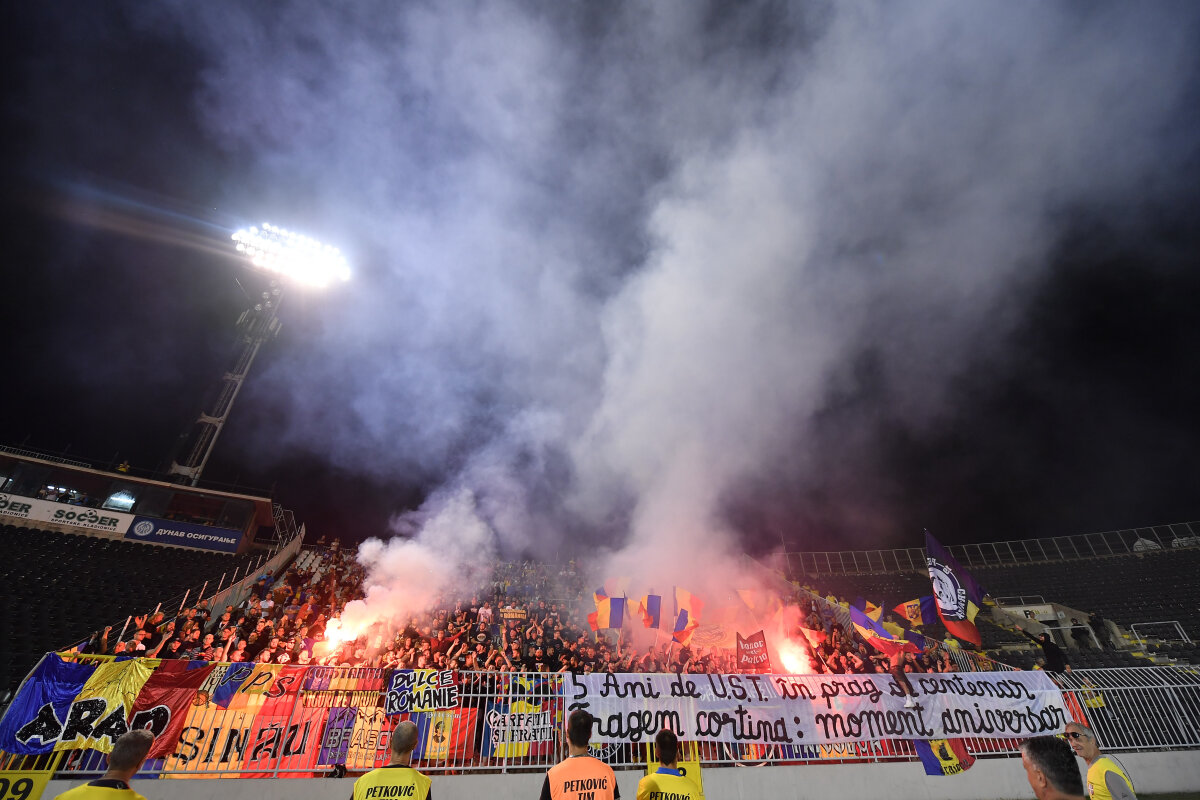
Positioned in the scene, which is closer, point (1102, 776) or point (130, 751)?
point (130, 751)

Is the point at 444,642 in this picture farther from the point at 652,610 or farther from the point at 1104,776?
the point at 1104,776

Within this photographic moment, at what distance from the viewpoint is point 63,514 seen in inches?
909

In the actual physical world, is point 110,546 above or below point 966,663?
above

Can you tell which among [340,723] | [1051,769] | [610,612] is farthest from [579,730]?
[610,612]

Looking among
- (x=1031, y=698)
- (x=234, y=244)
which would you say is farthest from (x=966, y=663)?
(x=234, y=244)

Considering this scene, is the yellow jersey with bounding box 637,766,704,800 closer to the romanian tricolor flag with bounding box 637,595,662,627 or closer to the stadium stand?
the romanian tricolor flag with bounding box 637,595,662,627

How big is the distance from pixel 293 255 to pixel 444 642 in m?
26.3

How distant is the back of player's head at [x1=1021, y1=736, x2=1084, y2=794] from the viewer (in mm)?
3117

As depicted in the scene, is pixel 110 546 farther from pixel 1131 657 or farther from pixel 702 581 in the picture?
pixel 1131 657

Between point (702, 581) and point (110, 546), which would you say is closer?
point (110, 546)

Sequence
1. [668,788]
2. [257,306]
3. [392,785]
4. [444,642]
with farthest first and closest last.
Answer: [257,306] < [444,642] < [668,788] < [392,785]

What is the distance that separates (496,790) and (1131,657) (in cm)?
2052

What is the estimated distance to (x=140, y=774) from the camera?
670 centimetres

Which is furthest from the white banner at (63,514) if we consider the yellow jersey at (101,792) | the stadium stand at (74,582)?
the yellow jersey at (101,792)
